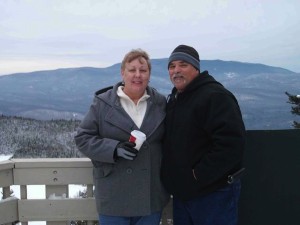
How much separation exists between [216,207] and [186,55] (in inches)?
39.5

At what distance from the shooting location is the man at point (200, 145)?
2482 millimetres

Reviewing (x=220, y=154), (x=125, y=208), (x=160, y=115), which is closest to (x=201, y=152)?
(x=220, y=154)

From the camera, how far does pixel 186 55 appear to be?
272cm

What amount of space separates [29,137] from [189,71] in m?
84.7

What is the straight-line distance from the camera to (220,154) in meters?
2.47

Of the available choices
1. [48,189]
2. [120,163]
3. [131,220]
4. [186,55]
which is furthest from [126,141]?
[48,189]

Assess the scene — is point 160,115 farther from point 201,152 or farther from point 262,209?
point 262,209

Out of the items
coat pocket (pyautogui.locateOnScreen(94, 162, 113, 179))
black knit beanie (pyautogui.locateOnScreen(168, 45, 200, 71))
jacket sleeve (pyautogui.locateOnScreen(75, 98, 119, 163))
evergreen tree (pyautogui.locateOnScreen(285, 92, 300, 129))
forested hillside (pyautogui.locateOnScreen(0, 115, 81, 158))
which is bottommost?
forested hillside (pyautogui.locateOnScreen(0, 115, 81, 158))

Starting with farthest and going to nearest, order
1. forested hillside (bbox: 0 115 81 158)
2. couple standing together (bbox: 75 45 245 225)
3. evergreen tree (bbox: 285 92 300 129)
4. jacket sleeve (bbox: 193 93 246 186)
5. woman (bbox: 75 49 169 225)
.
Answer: forested hillside (bbox: 0 115 81 158) → evergreen tree (bbox: 285 92 300 129) → woman (bbox: 75 49 169 225) → couple standing together (bbox: 75 45 245 225) → jacket sleeve (bbox: 193 93 246 186)

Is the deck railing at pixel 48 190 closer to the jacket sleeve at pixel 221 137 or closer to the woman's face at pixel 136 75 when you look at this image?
the woman's face at pixel 136 75

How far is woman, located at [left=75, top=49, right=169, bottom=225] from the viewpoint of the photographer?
2719 millimetres

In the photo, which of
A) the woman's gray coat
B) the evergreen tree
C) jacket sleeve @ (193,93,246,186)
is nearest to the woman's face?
the woman's gray coat

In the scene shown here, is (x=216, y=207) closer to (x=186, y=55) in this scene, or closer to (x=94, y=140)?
(x=94, y=140)

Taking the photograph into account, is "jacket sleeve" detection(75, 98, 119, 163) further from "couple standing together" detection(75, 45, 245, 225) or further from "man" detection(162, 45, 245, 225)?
"man" detection(162, 45, 245, 225)
